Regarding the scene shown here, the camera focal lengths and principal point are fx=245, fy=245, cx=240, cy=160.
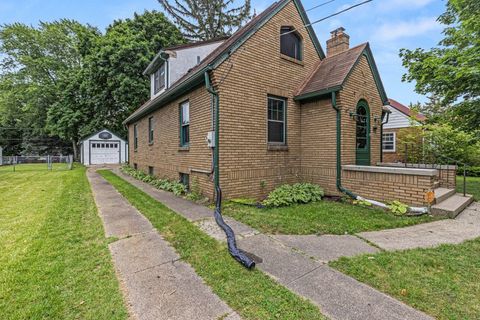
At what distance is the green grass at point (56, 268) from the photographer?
2.36 metres

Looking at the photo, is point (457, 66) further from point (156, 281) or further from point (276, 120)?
point (156, 281)

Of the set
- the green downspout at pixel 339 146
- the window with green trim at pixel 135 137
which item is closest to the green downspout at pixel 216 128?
the green downspout at pixel 339 146

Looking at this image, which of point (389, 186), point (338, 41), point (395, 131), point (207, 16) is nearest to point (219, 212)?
point (389, 186)

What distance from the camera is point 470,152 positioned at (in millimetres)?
15234

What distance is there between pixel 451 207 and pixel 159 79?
1196cm

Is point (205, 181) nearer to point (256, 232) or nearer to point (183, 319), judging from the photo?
point (256, 232)

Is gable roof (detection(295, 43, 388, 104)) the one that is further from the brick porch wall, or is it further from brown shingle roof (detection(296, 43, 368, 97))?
the brick porch wall

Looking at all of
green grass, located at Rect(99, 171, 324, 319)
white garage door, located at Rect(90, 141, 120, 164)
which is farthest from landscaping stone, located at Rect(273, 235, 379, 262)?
white garage door, located at Rect(90, 141, 120, 164)

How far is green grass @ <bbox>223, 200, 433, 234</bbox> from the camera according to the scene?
4605mm

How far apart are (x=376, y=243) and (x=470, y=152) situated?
655 inches

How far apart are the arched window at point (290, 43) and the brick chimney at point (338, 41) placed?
150 cm

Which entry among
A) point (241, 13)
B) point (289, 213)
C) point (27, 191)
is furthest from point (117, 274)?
point (241, 13)

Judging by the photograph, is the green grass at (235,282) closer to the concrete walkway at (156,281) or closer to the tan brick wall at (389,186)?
the concrete walkway at (156,281)

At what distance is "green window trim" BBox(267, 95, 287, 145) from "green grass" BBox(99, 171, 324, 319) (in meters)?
4.06
